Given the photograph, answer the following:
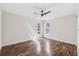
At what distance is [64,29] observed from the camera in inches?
51.9

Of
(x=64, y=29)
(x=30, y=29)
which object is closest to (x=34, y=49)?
(x=30, y=29)

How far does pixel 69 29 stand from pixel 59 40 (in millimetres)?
177

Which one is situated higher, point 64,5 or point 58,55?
point 64,5

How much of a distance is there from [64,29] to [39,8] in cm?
39

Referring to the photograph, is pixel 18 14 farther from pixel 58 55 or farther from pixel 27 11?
pixel 58 55

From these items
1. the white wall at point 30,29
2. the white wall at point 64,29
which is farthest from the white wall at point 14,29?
the white wall at point 64,29

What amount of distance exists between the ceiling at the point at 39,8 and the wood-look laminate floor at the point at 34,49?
12.6 inches

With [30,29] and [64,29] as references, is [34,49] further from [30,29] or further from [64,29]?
[64,29]

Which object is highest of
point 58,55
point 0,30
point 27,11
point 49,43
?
point 27,11

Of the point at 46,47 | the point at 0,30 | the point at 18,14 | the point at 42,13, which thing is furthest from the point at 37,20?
the point at 0,30

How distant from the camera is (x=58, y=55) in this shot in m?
1.31

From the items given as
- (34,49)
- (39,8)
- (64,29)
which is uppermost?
(39,8)

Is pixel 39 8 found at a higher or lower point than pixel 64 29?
higher

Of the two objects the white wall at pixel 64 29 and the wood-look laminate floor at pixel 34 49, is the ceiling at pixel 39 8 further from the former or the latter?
the wood-look laminate floor at pixel 34 49
